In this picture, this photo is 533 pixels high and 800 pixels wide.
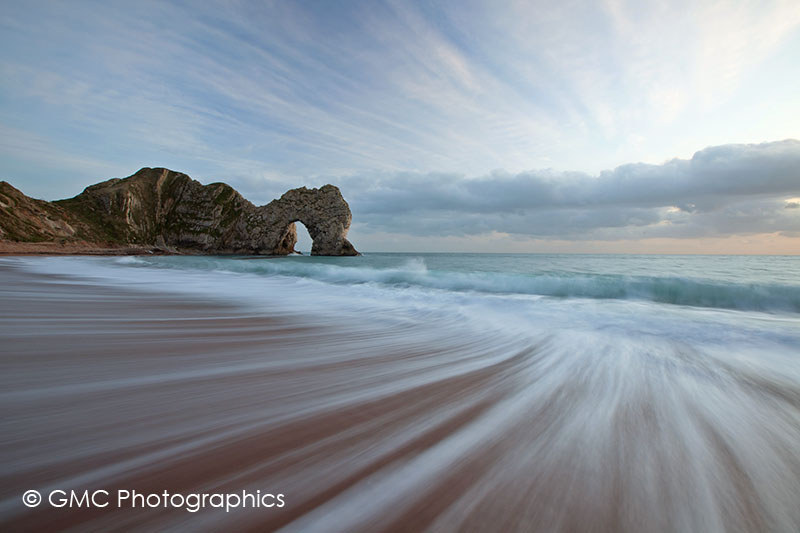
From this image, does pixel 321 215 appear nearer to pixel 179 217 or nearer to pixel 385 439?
pixel 179 217

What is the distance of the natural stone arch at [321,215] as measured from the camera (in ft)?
161

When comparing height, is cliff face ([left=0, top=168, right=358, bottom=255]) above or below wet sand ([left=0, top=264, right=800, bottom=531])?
above

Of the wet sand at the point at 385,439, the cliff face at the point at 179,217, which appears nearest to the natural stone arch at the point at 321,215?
the cliff face at the point at 179,217

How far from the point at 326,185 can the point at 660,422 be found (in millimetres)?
52758

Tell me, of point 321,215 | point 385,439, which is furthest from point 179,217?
point 385,439

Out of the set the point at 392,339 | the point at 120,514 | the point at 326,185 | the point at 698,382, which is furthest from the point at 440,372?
the point at 326,185

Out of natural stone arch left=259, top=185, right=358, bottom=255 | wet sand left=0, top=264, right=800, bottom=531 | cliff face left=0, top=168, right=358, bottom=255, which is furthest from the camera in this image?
natural stone arch left=259, top=185, right=358, bottom=255

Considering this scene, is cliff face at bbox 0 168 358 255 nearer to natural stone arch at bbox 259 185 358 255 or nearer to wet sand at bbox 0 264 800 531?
natural stone arch at bbox 259 185 358 255

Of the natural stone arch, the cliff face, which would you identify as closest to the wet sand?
the natural stone arch

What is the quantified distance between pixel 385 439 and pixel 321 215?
50227 mm

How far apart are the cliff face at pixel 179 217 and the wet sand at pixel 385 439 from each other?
4773cm

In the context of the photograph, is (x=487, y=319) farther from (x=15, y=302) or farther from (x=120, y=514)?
(x=15, y=302)

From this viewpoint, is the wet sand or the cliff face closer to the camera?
the wet sand

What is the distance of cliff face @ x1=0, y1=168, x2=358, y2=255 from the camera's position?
136 feet
